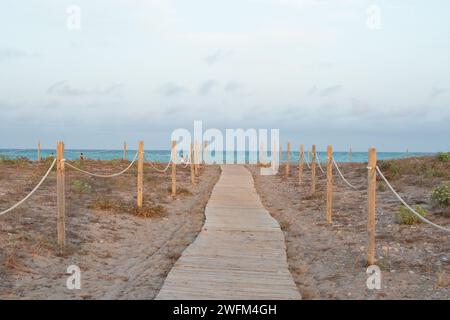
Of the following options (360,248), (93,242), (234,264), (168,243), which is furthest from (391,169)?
(93,242)

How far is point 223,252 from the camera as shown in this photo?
7863 millimetres

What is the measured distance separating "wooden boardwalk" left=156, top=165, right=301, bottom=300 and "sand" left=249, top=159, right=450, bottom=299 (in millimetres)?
353

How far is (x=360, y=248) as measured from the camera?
8531mm

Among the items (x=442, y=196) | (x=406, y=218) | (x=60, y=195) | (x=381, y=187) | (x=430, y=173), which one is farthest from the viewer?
(x=430, y=173)

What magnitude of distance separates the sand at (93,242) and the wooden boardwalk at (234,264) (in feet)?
1.11

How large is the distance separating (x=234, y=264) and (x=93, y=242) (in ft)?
10.3

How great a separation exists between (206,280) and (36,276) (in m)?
2.44

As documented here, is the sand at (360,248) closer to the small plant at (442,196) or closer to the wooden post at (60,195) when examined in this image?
the small plant at (442,196)

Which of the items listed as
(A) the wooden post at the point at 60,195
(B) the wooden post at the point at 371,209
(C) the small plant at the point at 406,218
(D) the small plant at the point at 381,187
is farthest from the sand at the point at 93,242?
(D) the small plant at the point at 381,187

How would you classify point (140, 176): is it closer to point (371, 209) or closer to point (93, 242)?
point (93, 242)

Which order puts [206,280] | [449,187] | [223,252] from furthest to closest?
[449,187]
[223,252]
[206,280]

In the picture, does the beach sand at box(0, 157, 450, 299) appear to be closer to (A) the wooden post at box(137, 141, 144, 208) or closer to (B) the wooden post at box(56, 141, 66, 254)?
(B) the wooden post at box(56, 141, 66, 254)
